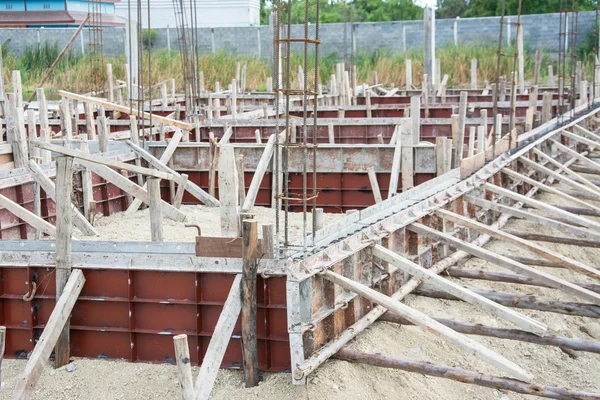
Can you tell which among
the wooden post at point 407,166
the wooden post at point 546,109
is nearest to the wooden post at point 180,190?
the wooden post at point 407,166

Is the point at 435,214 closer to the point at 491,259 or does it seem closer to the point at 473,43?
the point at 491,259

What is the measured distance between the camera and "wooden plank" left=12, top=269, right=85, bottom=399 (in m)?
6.91

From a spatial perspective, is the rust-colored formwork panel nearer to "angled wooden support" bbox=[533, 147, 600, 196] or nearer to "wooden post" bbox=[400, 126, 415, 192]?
"angled wooden support" bbox=[533, 147, 600, 196]

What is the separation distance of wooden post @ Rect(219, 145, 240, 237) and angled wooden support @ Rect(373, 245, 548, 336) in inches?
64.6

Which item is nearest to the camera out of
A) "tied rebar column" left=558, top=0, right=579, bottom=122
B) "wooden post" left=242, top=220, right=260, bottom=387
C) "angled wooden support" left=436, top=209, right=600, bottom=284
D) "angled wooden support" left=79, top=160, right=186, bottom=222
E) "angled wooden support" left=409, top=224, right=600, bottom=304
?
"wooden post" left=242, top=220, right=260, bottom=387

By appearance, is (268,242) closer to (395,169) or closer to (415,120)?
(395,169)

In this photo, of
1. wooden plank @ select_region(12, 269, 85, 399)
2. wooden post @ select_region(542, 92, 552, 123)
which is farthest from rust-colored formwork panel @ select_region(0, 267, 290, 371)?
wooden post @ select_region(542, 92, 552, 123)

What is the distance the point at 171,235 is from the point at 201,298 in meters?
3.89

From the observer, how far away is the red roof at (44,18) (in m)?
45.4

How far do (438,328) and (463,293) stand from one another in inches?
29.2

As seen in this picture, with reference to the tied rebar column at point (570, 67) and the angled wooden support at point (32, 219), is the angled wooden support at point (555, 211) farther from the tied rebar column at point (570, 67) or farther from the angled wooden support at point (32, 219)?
the tied rebar column at point (570, 67)

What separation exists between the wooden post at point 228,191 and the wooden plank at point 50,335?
1.77 metres

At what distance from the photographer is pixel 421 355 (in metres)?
8.00

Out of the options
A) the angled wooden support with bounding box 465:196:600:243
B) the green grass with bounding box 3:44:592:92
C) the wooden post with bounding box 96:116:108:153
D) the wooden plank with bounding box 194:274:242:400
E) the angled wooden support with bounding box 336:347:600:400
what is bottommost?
the angled wooden support with bounding box 336:347:600:400
